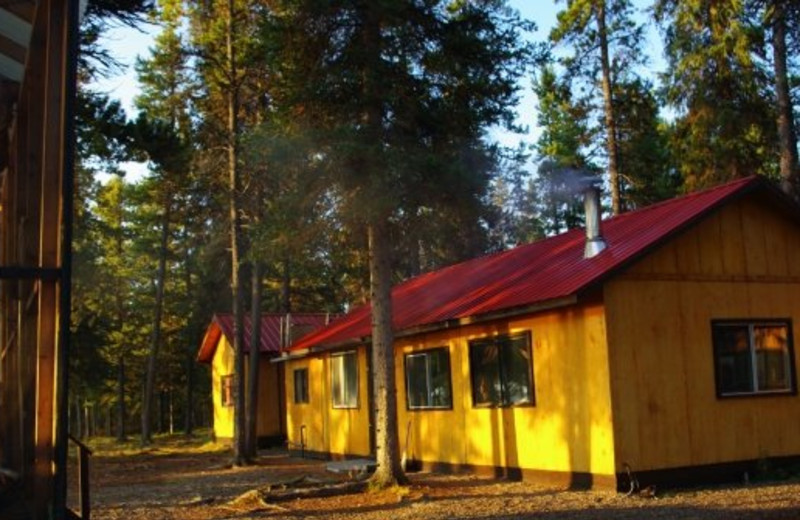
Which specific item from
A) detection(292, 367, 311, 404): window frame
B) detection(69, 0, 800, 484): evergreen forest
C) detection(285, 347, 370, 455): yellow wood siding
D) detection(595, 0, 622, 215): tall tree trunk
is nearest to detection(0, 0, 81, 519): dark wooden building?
detection(69, 0, 800, 484): evergreen forest

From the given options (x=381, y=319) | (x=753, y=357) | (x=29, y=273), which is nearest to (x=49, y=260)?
(x=29, y=273)

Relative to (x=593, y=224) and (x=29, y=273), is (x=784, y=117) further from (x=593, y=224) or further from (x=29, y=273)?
(x=29, y=273)

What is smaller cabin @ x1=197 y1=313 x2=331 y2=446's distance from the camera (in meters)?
27.7

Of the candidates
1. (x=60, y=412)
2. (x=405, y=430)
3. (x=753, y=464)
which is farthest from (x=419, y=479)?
(x=60, y=412)

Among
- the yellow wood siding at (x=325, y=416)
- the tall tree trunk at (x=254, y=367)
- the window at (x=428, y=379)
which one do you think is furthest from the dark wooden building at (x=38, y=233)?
the tall tree trunk at (x=254, y=367)

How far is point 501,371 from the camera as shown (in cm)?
1455

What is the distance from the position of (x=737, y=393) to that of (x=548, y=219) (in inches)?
1171

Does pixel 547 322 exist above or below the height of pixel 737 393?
above

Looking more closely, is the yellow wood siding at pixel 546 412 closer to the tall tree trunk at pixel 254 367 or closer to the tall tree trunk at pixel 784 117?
the tall tree trunk at pixel 254 367

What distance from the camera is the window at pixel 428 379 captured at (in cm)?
1617

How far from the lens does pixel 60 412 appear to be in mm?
5648

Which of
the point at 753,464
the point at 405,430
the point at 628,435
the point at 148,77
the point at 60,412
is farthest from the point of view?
the point at 148,77

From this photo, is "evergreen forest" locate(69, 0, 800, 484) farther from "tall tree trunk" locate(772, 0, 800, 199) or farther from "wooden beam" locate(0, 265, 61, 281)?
"wooden beam" locate(0, 265, 61, 281)

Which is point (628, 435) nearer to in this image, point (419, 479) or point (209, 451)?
point (419, 479)
